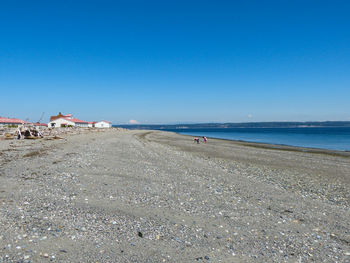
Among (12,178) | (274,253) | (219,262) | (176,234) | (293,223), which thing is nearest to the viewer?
(219,262)

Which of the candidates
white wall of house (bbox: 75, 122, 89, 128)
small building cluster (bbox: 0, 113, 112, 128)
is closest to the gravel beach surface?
small building cluster (bbox: 0, 113, 112, 128)

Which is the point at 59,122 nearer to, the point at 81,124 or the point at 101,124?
the point at 81,124

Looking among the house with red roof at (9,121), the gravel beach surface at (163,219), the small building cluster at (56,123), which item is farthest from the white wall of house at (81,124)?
the gravel beach surface at (163,219)

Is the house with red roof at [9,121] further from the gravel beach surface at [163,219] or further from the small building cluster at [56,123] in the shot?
the gravel beach surface at [163,219]

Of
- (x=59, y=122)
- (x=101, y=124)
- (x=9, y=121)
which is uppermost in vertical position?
(x=9, y=121)

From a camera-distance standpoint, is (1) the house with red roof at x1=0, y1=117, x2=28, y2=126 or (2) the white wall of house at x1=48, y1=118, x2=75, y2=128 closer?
(1) the house with red roof at x1=0, y1=117, x2=28, y2=126

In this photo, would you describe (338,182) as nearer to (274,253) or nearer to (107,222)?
(274,253)

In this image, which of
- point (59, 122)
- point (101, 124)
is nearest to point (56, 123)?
point (59, 122)

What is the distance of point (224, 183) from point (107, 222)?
8.24 metres

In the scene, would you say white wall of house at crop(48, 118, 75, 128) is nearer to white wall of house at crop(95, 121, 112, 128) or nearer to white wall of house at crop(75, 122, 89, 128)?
white wall of house at crop(75, 122, 89, 128)

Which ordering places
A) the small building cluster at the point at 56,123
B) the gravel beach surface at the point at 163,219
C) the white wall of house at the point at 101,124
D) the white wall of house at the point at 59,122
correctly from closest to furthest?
1. the gravel beach surface at the point at 163,219
2. the small building cluster at the point at 56,123
3. the white wall of house at the point at 59,122
4. the white wall of house at the point at 101,124

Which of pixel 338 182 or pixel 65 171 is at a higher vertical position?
pixel 65 171

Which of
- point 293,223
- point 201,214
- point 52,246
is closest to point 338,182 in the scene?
point 293,223

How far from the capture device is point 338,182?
1616 cm
